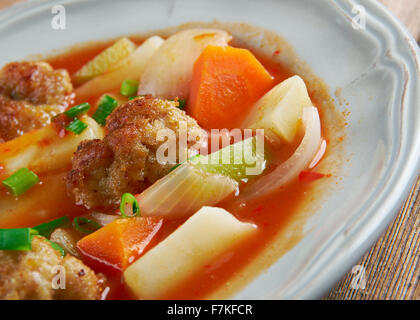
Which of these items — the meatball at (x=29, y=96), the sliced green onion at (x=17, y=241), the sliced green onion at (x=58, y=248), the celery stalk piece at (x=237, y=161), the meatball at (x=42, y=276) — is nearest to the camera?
the meatball at (x=42, y=276)

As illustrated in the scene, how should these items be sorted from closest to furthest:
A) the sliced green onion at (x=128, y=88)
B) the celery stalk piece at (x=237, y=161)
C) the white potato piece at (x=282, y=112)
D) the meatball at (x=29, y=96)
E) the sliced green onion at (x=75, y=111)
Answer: the celery stalk piece at (x=237, y=161) < the white potato piece at (x=282, y=112) < the sliced green onion at (x=75, y=111) < the meatball at (x=29, y=96) < the sliced green onion at (x=128, y=88)

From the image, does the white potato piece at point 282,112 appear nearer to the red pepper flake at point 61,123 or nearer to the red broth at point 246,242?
the red broth at point 246,242

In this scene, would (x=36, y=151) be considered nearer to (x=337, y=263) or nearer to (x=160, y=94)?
(x=160, y=94)

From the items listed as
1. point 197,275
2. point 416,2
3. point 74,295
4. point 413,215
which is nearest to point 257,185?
point 197,275

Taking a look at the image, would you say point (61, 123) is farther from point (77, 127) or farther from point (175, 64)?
point (175, 64)

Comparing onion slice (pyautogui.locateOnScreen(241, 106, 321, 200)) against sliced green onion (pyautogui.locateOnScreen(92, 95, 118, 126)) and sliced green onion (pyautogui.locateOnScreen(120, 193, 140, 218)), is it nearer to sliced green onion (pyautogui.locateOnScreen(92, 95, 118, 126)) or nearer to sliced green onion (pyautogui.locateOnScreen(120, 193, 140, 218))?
sliced green onion (pyautogui.locateOnScreen(120, 193, 140, 218))

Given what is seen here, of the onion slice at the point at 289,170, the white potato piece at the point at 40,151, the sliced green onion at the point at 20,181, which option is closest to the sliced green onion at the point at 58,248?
the sliced green onion at the point at 20,181

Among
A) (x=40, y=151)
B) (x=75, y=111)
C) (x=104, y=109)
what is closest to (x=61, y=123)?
(x=75, y=111)
